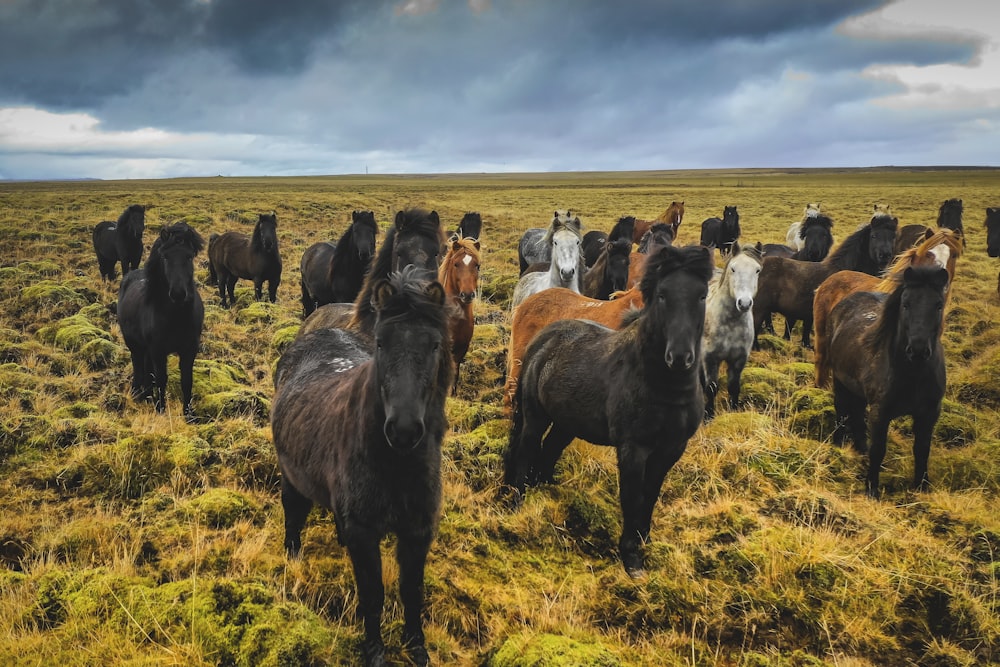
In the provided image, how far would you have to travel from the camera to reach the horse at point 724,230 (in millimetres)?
21203

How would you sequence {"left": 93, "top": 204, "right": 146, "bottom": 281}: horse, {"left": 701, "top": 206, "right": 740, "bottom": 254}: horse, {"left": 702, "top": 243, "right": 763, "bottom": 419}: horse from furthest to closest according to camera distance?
{"left": 701, "top": 206, "right": 740, "bottom": 254}: horse
{"left": 93, "top": 204, "right": 146, "bottom": 281}: horse
{"left": 702, "top": 243, "right": 763, "bottom": 419}: horse

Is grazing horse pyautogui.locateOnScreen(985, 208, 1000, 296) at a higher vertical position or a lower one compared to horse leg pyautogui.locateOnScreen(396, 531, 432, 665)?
higher

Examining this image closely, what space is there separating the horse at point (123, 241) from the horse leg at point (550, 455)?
560 inches

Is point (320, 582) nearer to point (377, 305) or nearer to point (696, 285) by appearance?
point (377, 305)

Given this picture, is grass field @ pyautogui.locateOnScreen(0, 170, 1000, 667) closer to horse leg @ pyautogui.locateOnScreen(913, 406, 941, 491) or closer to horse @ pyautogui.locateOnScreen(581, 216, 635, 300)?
horse leg @ pyautogui.locateOnScreen(913, 406, 941, 491)

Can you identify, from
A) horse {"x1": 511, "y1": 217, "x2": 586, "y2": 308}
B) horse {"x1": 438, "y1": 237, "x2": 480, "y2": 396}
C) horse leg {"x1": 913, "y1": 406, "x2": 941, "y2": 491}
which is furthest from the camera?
horse {"x1": 511, "y1": 217, "x2": 586, "y2": 308}

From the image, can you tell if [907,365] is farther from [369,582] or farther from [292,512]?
[292,512]

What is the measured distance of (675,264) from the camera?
384 centimetres

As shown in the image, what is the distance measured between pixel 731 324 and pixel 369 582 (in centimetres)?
589

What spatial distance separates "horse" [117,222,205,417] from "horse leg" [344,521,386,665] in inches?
183

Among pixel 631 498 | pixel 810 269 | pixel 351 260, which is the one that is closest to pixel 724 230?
pixel 810 269

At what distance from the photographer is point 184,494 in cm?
455

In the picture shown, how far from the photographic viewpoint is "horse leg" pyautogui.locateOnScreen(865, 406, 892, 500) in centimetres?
517

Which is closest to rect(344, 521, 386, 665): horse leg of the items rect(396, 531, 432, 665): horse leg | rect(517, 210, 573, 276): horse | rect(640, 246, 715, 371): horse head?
rect(396, 531, 432, 665): horse leg
